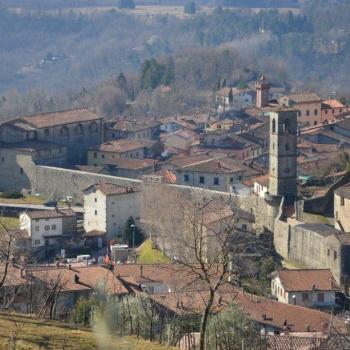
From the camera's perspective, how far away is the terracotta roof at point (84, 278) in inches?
896

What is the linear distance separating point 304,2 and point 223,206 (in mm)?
126992

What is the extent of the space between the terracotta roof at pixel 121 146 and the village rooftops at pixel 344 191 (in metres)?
13.3

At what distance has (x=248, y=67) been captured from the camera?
74.8m

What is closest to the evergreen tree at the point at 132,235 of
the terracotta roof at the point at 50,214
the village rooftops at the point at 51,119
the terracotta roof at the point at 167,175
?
the terracotta roof at the point at 50,214

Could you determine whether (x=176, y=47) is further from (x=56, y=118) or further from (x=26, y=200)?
(x=26, y=200)

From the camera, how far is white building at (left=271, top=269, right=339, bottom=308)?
25.2 meters

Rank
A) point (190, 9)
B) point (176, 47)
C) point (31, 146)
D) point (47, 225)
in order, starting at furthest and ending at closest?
point (190, 9) → point (176, 47) → point (31, 146) → point (47, 225)

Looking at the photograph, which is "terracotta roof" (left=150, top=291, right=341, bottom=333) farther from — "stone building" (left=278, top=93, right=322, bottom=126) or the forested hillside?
the forested hillside

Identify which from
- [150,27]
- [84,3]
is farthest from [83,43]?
[84,3]

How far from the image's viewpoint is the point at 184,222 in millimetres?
30453

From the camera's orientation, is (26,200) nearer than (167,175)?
No

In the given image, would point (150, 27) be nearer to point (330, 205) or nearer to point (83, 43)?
point (83, 43)

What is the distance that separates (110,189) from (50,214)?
7.07ft

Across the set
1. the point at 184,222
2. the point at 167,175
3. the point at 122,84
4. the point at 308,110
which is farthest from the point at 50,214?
the point at 122,84
